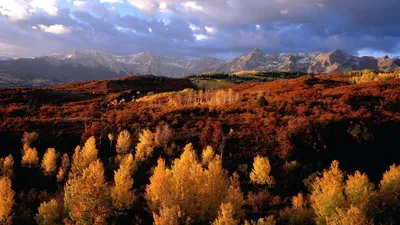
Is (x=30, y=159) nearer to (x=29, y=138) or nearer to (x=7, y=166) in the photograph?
(x=7, y=166)

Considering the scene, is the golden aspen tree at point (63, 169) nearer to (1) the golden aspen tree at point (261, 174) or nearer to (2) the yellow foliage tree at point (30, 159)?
(2) the yellow foliage tree at point (30, 159)

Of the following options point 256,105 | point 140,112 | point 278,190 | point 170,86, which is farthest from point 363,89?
point 170,86

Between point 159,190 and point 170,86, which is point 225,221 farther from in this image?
point 170,86

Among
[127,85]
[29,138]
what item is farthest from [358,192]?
[127,85]

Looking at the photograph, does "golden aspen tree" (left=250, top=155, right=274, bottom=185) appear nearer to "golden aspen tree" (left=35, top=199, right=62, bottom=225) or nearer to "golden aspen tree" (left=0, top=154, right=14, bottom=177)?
"golden aspen tree" (left=35, top=199, right=62, bottom=225)

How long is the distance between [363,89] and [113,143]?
56.7 metres

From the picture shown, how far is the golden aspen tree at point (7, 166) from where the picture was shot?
39.8m

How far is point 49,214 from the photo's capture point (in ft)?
96.2

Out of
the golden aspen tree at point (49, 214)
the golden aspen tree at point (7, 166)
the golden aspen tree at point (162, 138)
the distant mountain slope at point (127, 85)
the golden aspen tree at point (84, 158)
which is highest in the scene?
the distant mountain slope at point (127, 85)

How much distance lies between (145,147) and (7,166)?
717 inches

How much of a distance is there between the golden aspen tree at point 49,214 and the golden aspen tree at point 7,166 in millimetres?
13229

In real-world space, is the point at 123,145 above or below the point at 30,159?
above

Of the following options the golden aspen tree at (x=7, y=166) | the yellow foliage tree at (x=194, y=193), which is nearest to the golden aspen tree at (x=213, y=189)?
the yellow foliage tree at (x=194, y=193)

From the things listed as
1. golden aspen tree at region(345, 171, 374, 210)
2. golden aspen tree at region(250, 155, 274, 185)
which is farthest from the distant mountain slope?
golden aspen tree at region(345, 171, 374, 210)
